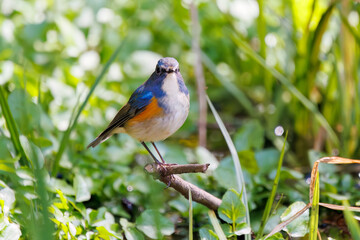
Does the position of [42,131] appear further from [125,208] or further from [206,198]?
[206,198]

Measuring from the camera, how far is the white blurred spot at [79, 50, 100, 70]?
4504 mm

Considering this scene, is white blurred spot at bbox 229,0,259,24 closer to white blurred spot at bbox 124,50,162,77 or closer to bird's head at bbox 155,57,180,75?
white blurred spot at bbox 124,50,162,77

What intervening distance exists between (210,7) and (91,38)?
1.19 metres

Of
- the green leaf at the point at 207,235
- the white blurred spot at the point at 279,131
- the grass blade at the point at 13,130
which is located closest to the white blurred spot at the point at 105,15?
the white blurred spot at the point at 279,131

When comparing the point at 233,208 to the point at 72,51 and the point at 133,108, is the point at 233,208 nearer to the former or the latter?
the point at 133,108

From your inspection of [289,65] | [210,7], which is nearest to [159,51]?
[210,7]

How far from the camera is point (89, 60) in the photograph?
4555mm

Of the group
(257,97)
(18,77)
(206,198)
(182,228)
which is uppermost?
(18,77)

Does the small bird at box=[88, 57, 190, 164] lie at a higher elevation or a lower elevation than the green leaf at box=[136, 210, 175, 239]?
higher

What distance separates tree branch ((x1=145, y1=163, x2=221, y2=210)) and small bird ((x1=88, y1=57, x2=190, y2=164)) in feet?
0.73

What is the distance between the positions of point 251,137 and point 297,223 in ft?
4.42

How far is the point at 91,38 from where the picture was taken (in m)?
4.91

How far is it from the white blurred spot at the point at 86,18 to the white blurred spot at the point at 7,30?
1.82 feet

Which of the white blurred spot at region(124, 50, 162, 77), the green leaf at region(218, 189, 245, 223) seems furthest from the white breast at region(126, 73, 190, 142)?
the white blurred spot at region(124, 50, 162, 77)
